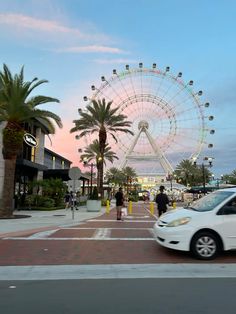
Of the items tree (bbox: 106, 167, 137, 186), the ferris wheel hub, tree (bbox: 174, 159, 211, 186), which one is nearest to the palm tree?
the ferris wheel hub

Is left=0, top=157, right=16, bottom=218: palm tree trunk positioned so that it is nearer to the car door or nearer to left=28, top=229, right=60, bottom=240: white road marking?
left=28, top=229, right=60, bottom=240: white road marking

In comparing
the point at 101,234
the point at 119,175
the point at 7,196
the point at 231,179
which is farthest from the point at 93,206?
the point at 231,179

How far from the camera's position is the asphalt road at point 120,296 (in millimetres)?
5828

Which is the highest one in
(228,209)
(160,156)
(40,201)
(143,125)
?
(143,125)

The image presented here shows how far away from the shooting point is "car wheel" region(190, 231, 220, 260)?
9.98 meters

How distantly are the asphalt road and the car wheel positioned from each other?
2.06 m

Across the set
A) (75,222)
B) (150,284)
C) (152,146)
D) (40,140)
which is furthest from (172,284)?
(152,146)

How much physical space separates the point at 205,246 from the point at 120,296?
4052 mm

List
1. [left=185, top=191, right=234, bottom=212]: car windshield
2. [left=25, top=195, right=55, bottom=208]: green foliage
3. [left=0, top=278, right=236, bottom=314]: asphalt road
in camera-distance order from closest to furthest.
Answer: [left=0, top=278, right=236, bottom=314]: asphalt road, [left=185, top=191, right=234, bottom=212]: car windshield, [left=25, top=195, right=55, bottom=208]: green foliage

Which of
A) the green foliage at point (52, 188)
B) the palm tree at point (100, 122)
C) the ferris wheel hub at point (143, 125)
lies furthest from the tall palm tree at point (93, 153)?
the green foliage at point (52, 188)

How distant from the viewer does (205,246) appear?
32.9ft

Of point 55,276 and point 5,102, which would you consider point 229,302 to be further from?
point 5,102

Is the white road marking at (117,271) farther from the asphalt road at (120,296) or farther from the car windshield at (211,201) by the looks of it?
the car windshield at (211,201)

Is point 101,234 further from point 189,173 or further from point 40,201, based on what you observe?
point 189,173
